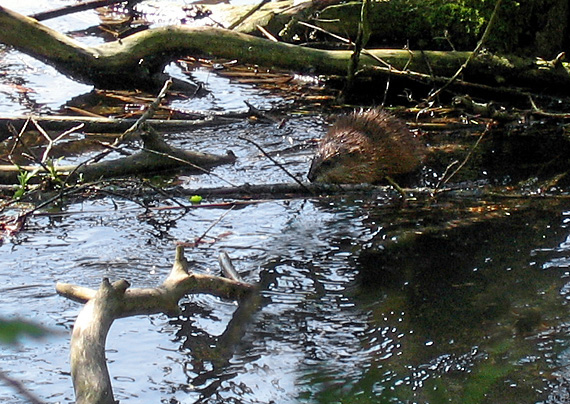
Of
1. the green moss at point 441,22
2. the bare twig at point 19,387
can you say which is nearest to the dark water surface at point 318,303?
the bare twig at point 19,387

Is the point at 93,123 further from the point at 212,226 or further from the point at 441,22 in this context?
the point at 441,22

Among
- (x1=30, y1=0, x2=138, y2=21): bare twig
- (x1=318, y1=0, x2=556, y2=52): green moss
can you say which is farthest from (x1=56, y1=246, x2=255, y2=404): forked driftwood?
(x1=30, y1=0, x2=138, y2=21): bare twig

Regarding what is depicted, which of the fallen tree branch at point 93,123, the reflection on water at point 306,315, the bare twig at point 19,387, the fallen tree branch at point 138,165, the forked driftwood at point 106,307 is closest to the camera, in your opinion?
the bare twig at point 19,387

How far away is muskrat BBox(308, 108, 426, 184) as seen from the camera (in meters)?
6.34

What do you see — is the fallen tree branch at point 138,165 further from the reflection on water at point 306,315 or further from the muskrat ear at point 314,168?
the muskrat ear at point 314,168

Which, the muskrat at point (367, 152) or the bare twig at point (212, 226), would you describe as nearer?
the bare twig at point (212, 226)

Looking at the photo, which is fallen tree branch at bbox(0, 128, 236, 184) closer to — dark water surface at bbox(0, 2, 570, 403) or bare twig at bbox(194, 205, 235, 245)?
dark water surface at bbox(0, 2, 570, 403)

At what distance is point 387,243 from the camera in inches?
200

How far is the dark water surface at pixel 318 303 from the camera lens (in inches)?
137

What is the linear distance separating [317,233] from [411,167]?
1.68 metres

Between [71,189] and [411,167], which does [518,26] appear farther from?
[71,189]

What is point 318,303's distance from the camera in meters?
4.23

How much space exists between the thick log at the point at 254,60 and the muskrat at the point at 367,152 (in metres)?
1.53

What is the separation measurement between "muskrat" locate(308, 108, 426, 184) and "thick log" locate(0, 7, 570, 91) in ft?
5.03
